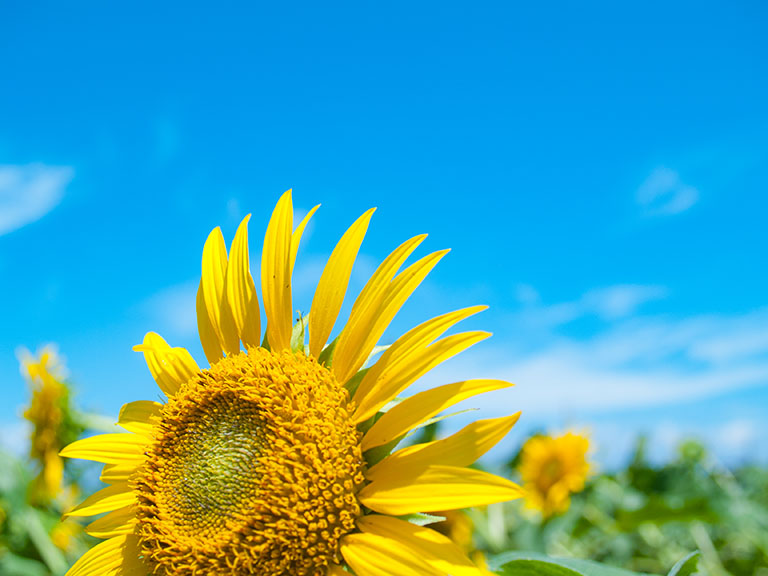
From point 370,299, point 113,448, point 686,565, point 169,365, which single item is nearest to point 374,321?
point 370,299

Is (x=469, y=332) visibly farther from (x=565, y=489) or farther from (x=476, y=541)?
(x=565, y=489)

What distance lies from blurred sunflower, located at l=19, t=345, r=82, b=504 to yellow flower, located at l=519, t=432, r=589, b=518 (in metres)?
3.75

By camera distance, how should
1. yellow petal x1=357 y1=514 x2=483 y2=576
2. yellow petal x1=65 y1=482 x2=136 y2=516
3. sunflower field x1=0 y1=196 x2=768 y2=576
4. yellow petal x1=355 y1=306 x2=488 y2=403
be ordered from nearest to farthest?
1. yellow petal x1=357 y1=514 x2=483 y2=576
2. sunflower field x1=0 y1=196 x2=768 y2=576
3. yellow petal x1=355 y1=306 x2=488 y2=403
4. yellow petal x1=65 y1=482 x2=136 y2=516

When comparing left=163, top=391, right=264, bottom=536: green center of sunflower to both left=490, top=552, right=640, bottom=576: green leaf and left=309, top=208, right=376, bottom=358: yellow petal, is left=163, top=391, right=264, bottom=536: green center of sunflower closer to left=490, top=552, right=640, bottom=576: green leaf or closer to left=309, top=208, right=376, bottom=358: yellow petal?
left=309, top=208, right=376, bottom=358: yellow petal

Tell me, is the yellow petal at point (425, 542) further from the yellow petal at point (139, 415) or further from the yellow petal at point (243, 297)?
the yellow petal at point (139, 415)

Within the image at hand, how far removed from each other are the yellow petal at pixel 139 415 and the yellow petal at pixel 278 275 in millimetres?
651

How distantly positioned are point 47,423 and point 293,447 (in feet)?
13.7

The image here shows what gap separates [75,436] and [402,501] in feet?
13.7

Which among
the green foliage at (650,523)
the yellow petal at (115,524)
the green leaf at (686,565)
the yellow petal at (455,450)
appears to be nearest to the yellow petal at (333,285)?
the yellow petal at (455,450)

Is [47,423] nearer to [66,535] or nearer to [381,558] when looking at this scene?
[66,535]

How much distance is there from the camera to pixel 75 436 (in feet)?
17.0

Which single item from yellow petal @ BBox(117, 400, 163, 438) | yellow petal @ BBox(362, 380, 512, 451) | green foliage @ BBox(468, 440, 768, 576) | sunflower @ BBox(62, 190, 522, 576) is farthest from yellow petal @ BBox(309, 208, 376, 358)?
green foliage @ BBox(468, 440, 768, 576)

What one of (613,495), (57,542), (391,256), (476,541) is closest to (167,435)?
(391,256)

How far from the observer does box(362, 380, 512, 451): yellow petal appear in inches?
72.5
